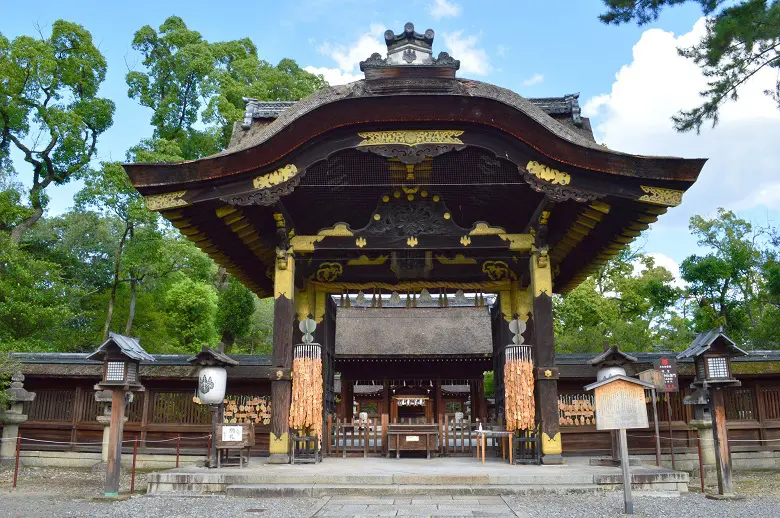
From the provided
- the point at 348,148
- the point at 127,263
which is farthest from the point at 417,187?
the point at 127,263

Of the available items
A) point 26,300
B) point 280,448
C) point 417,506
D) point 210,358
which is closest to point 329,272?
Result: point 210,358

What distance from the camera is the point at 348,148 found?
31.2 ft

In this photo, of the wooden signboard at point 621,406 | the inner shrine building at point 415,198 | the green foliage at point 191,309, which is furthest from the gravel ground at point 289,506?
the green foliage at point 191,309

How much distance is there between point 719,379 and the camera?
824cm

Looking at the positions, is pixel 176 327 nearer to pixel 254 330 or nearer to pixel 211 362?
pixel 254 330

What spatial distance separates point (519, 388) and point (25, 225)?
20.4 meters

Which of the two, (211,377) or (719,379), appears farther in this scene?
(211,377)

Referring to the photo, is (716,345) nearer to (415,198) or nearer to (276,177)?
(415,198)

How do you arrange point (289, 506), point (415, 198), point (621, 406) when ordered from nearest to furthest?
point (621, 406)
point (289, 506)
point (415, 198)

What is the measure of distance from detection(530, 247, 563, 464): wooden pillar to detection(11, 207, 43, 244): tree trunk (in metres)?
19.8

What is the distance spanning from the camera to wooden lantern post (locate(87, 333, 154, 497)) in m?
8.22

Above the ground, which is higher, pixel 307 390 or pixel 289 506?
pixel 307 390

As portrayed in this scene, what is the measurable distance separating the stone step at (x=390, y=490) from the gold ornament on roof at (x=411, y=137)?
489 centimetres

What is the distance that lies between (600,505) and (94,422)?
10340 mm
